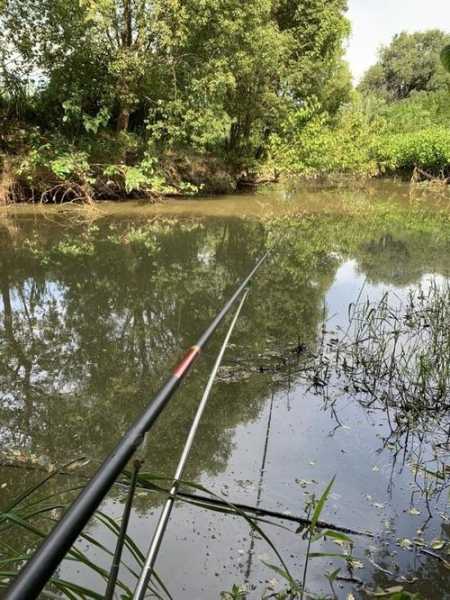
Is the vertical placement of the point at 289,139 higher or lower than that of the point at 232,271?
higher

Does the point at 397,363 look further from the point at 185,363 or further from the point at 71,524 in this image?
the point at 71,524

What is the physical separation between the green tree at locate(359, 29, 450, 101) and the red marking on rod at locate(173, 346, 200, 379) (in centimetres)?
4602

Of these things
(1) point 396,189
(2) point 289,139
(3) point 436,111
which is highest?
(3) point 436,111

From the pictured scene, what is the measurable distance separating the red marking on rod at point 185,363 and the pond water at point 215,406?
58 cm

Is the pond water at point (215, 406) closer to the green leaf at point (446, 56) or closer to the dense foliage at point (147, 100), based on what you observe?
the green leaf at point (446, 56)

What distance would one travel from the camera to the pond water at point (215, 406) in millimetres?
2240

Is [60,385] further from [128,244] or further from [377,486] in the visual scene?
[128,244]

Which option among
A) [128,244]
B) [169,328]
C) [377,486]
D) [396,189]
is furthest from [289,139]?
[377,486]

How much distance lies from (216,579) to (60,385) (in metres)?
2.11

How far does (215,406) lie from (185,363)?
8.45ft

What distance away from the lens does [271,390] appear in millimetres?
3816

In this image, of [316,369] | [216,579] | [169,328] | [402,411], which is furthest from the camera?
[169,328]

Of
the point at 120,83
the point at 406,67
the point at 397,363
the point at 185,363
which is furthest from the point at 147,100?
the point at 406,67

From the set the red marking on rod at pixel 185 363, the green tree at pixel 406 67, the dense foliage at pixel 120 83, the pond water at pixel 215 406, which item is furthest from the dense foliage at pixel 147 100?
the green tree at pixel 406 67
